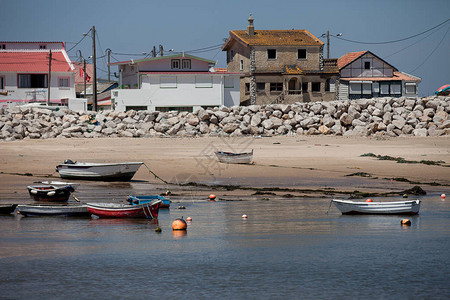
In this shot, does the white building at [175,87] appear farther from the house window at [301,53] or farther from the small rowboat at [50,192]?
the small rowboat at [50,192]

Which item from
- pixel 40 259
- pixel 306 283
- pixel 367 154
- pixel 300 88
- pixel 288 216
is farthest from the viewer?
pixel 300 88

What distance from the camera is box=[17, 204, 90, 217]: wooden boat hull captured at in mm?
22188

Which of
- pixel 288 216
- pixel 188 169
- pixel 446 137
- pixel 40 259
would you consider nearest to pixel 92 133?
pixel 188 169

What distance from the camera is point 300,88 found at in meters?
74.6

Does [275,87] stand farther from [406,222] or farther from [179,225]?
[179,225]

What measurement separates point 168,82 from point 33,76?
16029mm

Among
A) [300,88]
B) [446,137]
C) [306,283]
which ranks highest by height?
[300,88]

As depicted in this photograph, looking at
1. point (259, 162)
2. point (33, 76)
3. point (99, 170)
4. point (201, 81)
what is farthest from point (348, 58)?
point (99, 170)

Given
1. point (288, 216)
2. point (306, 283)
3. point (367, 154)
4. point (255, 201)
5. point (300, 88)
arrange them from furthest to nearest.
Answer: point (300, 88) → point (367, 154) → point (255, 201) → point (288, 216) → point (306, 283)

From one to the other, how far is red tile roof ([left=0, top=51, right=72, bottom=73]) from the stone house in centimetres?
1954

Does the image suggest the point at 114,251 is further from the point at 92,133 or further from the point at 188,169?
the point at 92,133

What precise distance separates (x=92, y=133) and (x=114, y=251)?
32857 millimetres

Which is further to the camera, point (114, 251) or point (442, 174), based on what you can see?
point (442, 174)

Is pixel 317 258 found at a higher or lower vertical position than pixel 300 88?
lower
